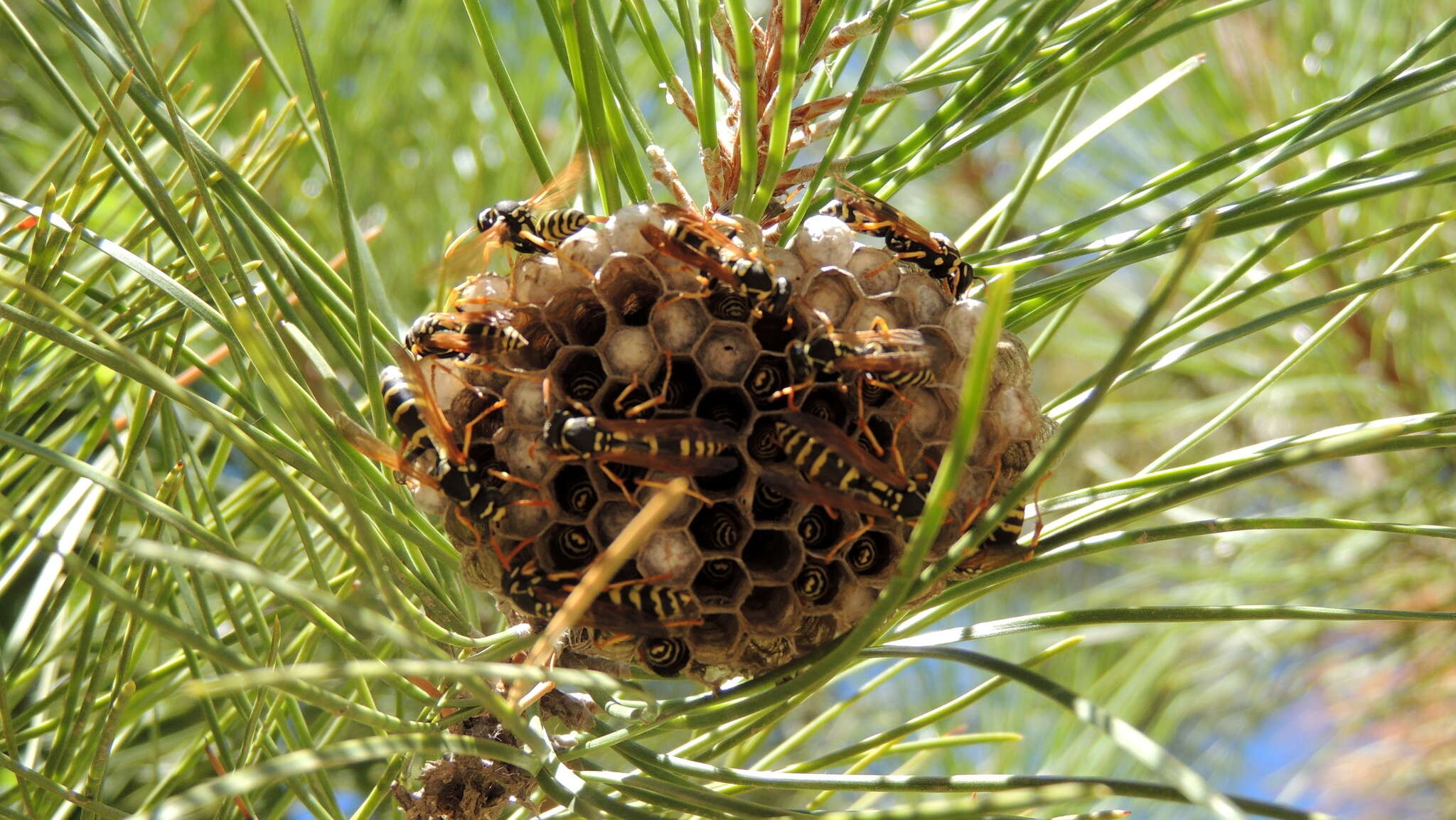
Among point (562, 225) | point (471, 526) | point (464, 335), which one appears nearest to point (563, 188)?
point (562, 225)

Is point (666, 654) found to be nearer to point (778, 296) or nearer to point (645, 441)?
point (645, 441)

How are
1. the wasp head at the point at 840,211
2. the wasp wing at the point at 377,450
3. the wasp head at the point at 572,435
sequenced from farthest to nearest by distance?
the wasp head at the point at 840,211
the wasp wing at the point at 377,450
the wasp head at the point at 572,435

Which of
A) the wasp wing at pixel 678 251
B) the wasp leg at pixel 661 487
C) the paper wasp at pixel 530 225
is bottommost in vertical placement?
the wasp leg at pixel 661 487

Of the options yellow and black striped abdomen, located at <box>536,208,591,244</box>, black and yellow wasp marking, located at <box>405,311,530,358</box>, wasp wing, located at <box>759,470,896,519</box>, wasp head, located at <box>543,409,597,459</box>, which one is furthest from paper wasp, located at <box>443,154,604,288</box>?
wasp wing, located at <box>759,470,896,519</box>

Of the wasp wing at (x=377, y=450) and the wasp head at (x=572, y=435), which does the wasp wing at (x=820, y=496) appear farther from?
the wasp wing at (x=377, y=450)

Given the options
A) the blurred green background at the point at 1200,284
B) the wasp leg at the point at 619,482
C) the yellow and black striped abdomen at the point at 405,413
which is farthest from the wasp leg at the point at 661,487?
the blurred green background at the point at 1200,284
